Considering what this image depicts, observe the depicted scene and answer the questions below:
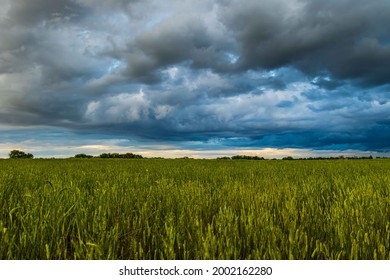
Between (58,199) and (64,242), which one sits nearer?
(64,242)

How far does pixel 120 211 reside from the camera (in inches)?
148

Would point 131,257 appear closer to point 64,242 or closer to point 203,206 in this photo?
point 64,242

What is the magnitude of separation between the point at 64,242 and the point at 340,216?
2.68 metres

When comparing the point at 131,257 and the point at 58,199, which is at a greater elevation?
the point at 58,199
